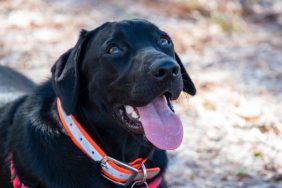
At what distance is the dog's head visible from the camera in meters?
3.20

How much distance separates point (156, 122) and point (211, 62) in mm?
3790

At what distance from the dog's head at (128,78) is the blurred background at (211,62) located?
827 mm

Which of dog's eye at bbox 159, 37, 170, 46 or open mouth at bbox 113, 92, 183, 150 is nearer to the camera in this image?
open mouth at bbox 113, 92, 183, 150

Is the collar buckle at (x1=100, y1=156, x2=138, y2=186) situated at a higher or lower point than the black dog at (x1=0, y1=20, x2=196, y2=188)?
lower

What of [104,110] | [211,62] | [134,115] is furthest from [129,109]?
[211,62]

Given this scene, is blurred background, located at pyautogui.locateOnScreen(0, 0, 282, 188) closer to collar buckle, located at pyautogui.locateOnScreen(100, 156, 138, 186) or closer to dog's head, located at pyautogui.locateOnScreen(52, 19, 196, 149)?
dog's head, located at pyautogui.locateOnScreen(52, 19, 196, 149)

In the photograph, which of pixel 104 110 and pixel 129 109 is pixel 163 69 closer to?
pixel 129 109

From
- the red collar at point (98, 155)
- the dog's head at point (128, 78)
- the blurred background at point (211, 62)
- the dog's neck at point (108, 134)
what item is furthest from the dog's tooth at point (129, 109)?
the blurred background at point (211, 62)

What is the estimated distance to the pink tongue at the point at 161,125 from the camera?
329cm

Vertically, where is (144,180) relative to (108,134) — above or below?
below

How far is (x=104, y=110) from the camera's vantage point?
3.44 metres

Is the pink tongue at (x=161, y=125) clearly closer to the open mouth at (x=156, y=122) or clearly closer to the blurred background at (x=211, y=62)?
the open mouth at (x=156, y=122)

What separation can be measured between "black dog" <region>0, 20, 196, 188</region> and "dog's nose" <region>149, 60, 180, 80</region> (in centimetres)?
2

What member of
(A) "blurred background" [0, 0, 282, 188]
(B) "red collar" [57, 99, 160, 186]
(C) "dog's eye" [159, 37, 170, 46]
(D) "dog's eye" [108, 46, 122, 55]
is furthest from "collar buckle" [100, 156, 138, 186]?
(A) "blurred background" [0, 0, 282, 188]
